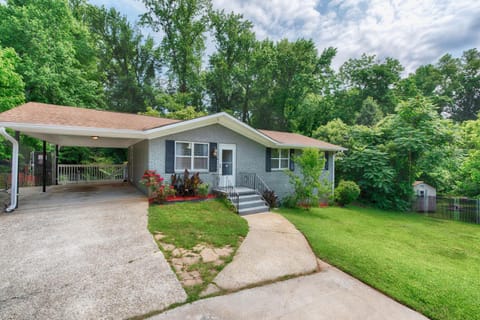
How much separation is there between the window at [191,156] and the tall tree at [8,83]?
27.2 ft

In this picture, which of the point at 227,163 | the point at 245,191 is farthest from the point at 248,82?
the point at 245,191

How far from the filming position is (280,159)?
11.7m

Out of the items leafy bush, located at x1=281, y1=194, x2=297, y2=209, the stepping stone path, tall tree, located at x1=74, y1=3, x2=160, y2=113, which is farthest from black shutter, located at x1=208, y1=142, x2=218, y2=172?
tall tree, located at x1=74, y1=3, x2=160, y2=113

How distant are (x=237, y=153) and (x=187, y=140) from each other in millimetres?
2576

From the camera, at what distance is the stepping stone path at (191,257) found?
3401 millimetres

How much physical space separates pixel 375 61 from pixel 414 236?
30.2 meters

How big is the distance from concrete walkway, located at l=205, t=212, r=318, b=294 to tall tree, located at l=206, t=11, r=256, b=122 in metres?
21.3

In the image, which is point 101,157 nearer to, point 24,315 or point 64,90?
point 64,90

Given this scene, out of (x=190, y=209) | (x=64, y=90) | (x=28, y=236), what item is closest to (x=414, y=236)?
(x=190, y=209)

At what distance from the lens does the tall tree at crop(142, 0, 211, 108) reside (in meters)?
22.7

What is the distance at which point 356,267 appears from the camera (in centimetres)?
404

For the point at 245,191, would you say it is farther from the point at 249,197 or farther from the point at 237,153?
the point at 237,153

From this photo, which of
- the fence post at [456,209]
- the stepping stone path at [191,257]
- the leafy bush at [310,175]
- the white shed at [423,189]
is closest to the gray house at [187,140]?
the leafy bush at [310,175]

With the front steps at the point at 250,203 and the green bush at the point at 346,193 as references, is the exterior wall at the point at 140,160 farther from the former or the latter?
the green bush at the point at 346,193
